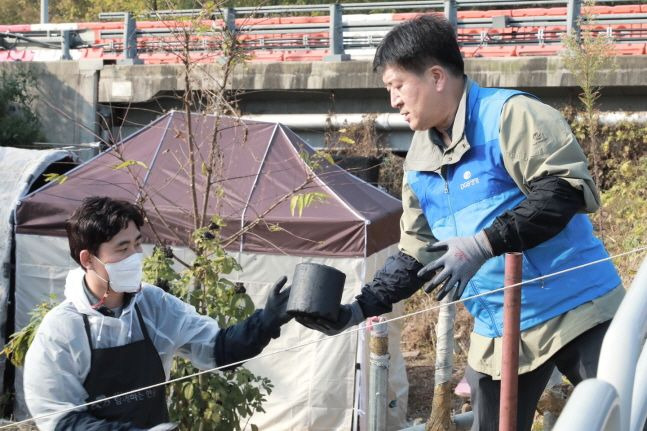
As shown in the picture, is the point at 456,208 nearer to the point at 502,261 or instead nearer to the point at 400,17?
the point at 502,261

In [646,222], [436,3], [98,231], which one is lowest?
[646,222]

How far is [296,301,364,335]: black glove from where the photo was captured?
3.03 meters

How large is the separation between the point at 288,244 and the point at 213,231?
2.59m

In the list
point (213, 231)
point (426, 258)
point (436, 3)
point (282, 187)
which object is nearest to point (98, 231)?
point (426, 258)

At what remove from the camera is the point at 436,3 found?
13617 mm

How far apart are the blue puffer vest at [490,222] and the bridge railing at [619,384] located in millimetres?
835

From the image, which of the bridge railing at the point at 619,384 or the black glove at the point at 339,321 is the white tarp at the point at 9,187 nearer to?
the black glove at the point at 339,321

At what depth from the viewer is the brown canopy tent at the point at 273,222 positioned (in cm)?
791

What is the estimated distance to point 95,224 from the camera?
3029 mm

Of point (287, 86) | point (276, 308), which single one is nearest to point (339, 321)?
point (276, 308)

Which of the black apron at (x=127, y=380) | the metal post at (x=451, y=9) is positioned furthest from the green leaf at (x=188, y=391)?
the metal post at (x=451, y=9)

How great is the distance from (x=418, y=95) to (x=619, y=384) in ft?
5.15

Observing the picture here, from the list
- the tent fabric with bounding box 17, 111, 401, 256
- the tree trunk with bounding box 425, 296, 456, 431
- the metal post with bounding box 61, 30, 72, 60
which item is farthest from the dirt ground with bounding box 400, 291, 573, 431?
the metal post with bounding box 61, 30, 72, 60

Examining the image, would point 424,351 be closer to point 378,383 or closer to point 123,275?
point 378,383
